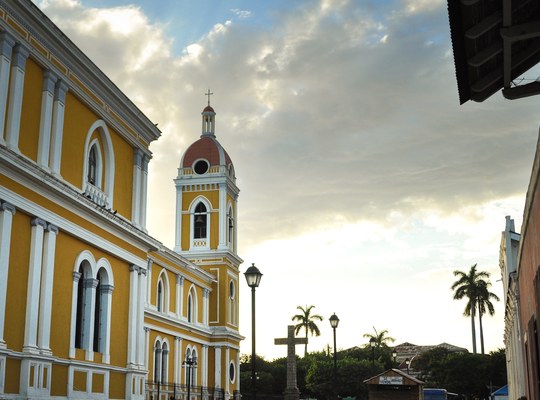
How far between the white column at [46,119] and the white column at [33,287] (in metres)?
1.80

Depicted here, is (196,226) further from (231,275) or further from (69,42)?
(69,42)

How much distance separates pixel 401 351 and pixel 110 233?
11014 centimetres

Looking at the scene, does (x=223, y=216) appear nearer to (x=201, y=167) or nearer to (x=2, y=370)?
(x=201, y=167)

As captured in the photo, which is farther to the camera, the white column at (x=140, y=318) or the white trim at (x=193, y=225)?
the white trim at (x=193, y=225)

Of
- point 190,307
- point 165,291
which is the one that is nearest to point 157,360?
point 165,291

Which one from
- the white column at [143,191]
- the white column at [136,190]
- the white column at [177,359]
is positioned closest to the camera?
the white column at [136,190]

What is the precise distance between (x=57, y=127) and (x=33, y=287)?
183 inches

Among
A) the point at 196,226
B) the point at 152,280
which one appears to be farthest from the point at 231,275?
the point at 152,280

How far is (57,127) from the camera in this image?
68.5 feet

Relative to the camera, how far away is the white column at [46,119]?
2012cm

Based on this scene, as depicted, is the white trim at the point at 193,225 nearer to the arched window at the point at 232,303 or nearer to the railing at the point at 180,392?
the arched window at the point at 232,303

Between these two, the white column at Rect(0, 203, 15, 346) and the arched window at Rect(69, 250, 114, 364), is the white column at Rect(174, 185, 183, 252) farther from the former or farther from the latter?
the white column at Rect(0, 203, 15, 346)

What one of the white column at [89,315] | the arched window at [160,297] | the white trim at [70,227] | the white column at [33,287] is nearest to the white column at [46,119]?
the white trim at [70,227]

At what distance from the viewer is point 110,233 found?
941 inches
